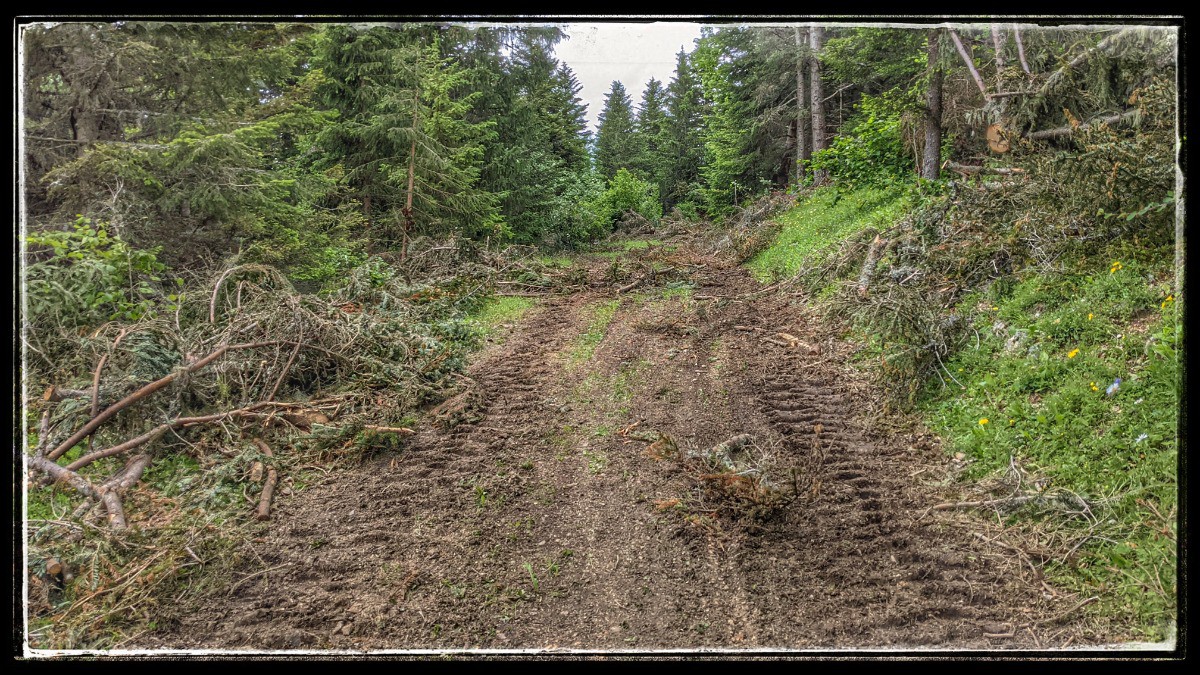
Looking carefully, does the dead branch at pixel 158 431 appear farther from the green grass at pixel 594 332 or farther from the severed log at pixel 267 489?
the green grass at pixel 594 332

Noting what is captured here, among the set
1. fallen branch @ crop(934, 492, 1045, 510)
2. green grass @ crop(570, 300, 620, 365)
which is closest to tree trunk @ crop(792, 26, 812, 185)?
green grass @ crop(570, 300, 620, 365)

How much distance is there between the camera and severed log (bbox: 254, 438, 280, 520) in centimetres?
397

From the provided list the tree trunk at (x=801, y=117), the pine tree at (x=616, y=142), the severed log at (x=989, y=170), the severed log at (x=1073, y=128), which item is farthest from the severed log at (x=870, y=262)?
the pine tree at (x=616, y=142)

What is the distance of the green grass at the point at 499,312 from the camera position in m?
9.32

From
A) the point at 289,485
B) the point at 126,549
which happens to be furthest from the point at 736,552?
the point at 126,549

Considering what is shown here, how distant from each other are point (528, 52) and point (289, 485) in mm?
13698

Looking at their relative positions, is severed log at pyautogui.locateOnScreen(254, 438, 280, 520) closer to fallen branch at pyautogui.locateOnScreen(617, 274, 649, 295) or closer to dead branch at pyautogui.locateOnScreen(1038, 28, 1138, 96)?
fallen branch at pyautogui.locateOnScreen(617, 274, 649, 295)

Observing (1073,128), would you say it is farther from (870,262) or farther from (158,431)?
(158,431)

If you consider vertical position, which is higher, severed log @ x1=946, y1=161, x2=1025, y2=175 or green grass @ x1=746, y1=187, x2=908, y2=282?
severed log @ x1=946, y1=161, x2=1025, y2=175

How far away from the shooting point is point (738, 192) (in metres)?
26.2

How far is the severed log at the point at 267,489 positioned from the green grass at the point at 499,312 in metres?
4.23

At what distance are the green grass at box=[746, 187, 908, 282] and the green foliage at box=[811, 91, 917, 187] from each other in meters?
0.46

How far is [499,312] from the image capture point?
10141 mm

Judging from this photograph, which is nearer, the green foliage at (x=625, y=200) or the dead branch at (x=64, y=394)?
the dead branch at (x=64, y=394)
